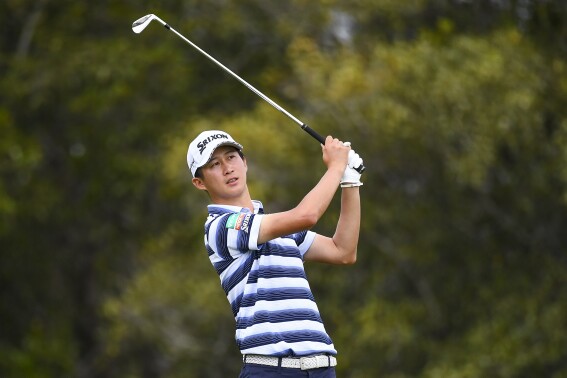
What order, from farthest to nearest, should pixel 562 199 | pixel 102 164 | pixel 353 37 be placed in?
pixel 102 164 < pixel 353 37 < pixel 562 199

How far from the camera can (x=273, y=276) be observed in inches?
210

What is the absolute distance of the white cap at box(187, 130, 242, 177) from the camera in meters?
5.62

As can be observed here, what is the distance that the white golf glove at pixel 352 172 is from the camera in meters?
5.58

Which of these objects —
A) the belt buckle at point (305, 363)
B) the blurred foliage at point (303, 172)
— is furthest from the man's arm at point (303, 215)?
the blurred foliage at point (303, 172)

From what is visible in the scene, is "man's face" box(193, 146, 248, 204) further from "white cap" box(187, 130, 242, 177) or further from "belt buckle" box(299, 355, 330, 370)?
"belt buckle" box(299, 355, 330, 370)

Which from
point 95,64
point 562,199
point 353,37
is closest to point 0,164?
point 95,64

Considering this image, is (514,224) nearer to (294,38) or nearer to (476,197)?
(476,197)

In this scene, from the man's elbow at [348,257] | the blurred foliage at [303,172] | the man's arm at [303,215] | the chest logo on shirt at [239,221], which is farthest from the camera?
the blurred foliage at [303,172]

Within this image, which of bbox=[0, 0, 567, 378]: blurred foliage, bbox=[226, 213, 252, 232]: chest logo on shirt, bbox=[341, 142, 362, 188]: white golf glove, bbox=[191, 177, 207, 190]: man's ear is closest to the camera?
bbox=[226, 213, 252, 232]: chest logo on shirt

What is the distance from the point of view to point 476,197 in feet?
52.0

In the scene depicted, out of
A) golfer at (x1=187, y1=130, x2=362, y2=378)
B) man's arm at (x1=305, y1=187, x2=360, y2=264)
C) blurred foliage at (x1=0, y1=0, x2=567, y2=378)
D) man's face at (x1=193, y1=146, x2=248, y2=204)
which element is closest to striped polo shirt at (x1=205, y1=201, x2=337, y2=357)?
golfer at (x1=187, y1=130, x2=362, y2=378)

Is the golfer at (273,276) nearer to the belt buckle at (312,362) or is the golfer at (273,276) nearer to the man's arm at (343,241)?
the belt buckle at (312,362)

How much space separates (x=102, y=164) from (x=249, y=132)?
28.8 feet

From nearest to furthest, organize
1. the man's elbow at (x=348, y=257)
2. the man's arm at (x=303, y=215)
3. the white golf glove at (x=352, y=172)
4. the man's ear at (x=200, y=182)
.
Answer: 1. the man's arm at (x=303, y=215)
2. the white golf glove at (x=352, y=172)
3. the man's ear at (x=200, y=182)
4. the man's elbow at (x=348, y=257)
